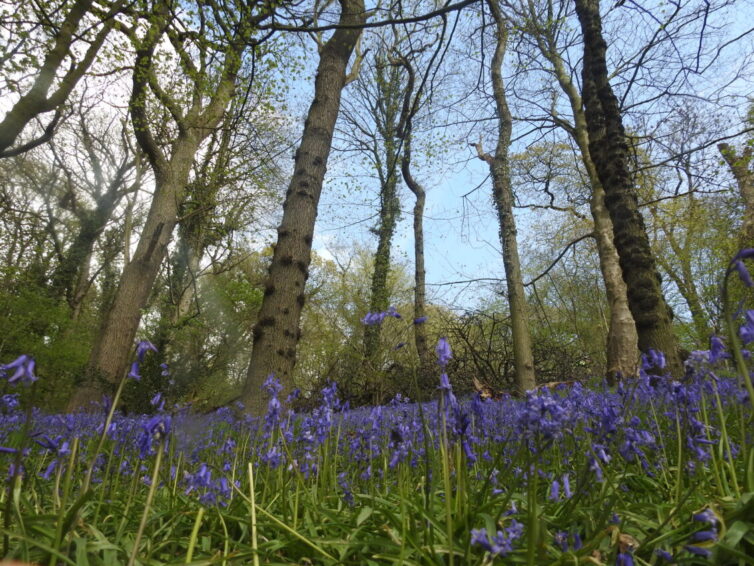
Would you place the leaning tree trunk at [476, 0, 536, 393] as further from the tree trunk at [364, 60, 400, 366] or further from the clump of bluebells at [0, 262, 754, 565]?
the clump of bluebells at [0, 262, 754, 565]

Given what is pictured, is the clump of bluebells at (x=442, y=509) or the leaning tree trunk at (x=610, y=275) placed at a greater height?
the leaning tree trunk at (x=610, y=275)

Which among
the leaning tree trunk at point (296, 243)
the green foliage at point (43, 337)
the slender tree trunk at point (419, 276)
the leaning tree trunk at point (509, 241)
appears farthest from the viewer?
the green foliage at point (43, 337)

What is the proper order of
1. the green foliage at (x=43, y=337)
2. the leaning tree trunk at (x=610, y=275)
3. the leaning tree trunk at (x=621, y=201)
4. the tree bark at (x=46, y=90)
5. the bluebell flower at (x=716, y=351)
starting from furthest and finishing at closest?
the green foliage at (x=43, y=337) → the leaning tree trunk at (x=610, y=275) → the tree bark at (x=46, y=90) → the leaning tree trunk at (x=621, y=201) → the bluebell flower at (x=716, y=351)

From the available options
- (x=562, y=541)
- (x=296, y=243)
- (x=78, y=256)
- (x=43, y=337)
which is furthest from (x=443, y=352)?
→ (x=78, y=256)

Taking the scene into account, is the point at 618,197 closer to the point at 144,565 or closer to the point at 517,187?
the point at 144,565

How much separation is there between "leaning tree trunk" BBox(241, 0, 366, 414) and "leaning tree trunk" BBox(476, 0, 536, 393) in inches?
132

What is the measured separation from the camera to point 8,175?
1688cm

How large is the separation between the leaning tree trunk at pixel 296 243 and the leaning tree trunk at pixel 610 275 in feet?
12.8

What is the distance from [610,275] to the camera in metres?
9.37

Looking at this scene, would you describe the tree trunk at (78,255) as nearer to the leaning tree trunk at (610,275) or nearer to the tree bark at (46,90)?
the tree bark at (46,90)

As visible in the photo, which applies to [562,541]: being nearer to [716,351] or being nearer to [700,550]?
[700,550]

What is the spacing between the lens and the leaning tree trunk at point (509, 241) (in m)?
8.06

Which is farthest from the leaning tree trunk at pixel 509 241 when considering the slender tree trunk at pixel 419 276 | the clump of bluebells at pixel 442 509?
the clump of bluebells at pixel 442 509

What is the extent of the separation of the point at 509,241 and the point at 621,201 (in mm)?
→ 4370
